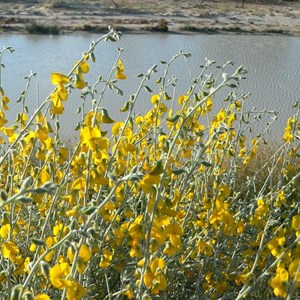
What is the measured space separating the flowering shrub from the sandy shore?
34.7 ft

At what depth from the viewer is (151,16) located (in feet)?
53.7

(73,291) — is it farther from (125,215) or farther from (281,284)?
(125,215)

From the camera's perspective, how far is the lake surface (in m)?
5.55

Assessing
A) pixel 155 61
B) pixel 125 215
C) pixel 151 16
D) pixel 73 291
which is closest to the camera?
pixel 73 291

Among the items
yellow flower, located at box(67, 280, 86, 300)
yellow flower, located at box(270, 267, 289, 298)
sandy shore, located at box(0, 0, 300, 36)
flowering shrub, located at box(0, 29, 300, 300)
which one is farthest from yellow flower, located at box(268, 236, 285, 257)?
sandy shore, located at box(0, 0, 300, 36)

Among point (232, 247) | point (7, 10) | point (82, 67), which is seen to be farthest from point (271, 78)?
point (7, 10)

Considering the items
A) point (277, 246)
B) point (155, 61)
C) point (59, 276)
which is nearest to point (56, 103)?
point (59, 276)

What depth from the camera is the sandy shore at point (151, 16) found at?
12.8 m

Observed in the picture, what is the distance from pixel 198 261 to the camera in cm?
171

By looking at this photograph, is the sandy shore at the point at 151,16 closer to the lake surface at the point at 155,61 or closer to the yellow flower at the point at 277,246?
the lake surface at the point at 155,61

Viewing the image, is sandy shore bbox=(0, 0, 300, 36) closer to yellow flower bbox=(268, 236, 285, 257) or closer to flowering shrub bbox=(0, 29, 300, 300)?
flowering shrub bbox=(0, 29, 300, 300)

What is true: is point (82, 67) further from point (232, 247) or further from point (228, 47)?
point (228, 47)

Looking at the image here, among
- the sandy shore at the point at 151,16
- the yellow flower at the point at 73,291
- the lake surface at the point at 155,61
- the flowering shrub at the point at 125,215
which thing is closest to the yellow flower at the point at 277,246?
the flowering shrub at the point at 125,215

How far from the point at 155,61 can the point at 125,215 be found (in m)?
6.54
